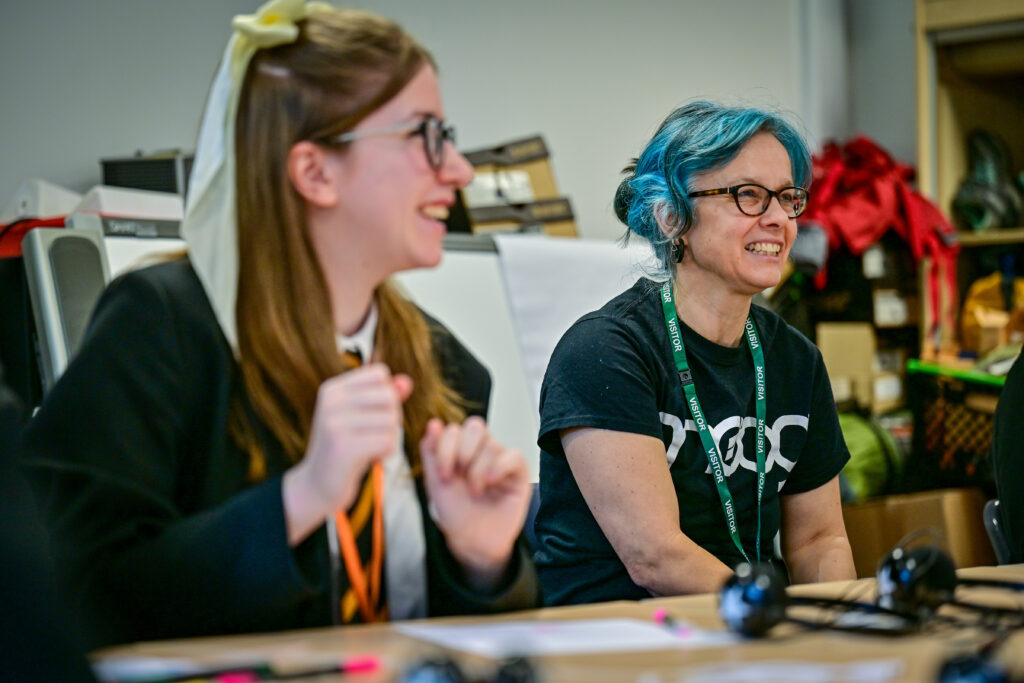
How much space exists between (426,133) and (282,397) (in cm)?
29

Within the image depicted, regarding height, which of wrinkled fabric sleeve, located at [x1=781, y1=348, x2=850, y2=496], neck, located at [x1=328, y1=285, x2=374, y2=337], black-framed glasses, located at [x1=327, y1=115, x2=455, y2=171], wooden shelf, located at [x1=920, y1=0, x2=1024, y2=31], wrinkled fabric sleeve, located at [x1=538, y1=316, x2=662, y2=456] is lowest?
wrinkled fabric sleeve, located at [x1=781, y1=348, x2=850, y2=496]

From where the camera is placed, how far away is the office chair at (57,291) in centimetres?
185

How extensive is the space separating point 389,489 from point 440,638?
213mm

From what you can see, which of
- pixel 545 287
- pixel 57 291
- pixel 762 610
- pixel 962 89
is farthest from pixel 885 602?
pixel 962 89

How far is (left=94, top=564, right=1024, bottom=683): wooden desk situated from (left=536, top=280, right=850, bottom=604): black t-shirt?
0.51m

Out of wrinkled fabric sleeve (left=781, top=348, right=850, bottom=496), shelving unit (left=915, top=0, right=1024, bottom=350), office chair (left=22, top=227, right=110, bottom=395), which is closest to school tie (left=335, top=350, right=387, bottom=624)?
wrinkled fabric sleeve (left=781, top=348, right=850, bottom=496)

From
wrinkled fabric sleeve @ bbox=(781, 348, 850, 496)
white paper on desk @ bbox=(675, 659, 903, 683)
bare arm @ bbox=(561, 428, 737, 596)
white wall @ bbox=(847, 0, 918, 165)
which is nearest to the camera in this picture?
white paper on desk @ bbox=(675, 659, 903, 683)

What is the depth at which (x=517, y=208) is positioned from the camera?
132 inches

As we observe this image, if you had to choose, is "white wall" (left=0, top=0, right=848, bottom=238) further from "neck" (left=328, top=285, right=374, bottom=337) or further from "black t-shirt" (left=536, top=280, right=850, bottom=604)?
"neck" (left=328, top=285, right=374, bottom=337)

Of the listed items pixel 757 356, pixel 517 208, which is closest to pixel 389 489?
pixel 757 356

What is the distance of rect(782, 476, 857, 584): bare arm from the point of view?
169 cm

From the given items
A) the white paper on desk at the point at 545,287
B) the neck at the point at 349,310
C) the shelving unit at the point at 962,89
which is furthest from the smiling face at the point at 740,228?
the shelving unit at the point at 962,89

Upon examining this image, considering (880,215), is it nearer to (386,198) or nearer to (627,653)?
(386,198)

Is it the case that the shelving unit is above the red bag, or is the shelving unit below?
above
